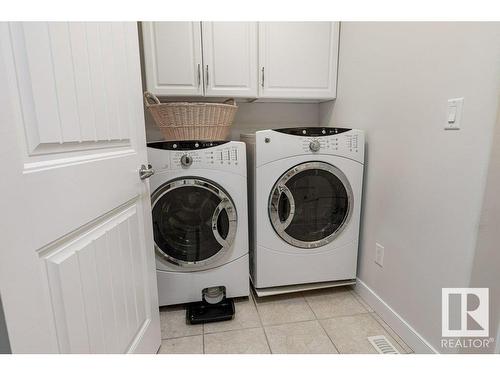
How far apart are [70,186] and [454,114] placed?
130 cm

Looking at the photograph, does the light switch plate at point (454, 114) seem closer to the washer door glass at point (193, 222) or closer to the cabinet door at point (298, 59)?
the cabinet door at point (298, 59)

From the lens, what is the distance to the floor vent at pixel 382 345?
4.02 ft

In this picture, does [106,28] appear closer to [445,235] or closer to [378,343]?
[445,235]

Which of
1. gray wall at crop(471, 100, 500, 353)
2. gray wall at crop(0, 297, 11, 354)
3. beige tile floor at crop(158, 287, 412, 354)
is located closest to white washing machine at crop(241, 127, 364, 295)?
beige tile floor at crop(158, 287, 412, 354)

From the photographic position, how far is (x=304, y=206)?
157cm

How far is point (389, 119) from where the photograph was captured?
1.34 meters

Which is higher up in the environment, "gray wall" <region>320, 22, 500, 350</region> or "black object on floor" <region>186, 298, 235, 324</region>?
"gray wall" <region>320, 22, 500, 350</region>

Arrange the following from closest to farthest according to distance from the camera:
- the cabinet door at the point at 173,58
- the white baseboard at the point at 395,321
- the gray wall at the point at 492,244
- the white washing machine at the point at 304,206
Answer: the gray wall at the point at 492,244
the white baseboard at the point at 395,321
the white washing machine at the point at 304,206
the cabinet door at the point at 173,58

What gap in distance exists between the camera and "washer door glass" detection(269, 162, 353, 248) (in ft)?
4.94

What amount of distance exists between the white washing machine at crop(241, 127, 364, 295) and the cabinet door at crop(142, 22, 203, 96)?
55 centimetres

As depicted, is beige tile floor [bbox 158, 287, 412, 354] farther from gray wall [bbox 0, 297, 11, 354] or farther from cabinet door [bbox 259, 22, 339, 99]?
cabinet door [bbox 259, 22, 339, 99]

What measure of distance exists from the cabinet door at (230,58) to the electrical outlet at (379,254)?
1.23 m

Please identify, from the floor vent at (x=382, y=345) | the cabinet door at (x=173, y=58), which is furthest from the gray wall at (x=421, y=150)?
the cabinet door at (x=173, y=58)
